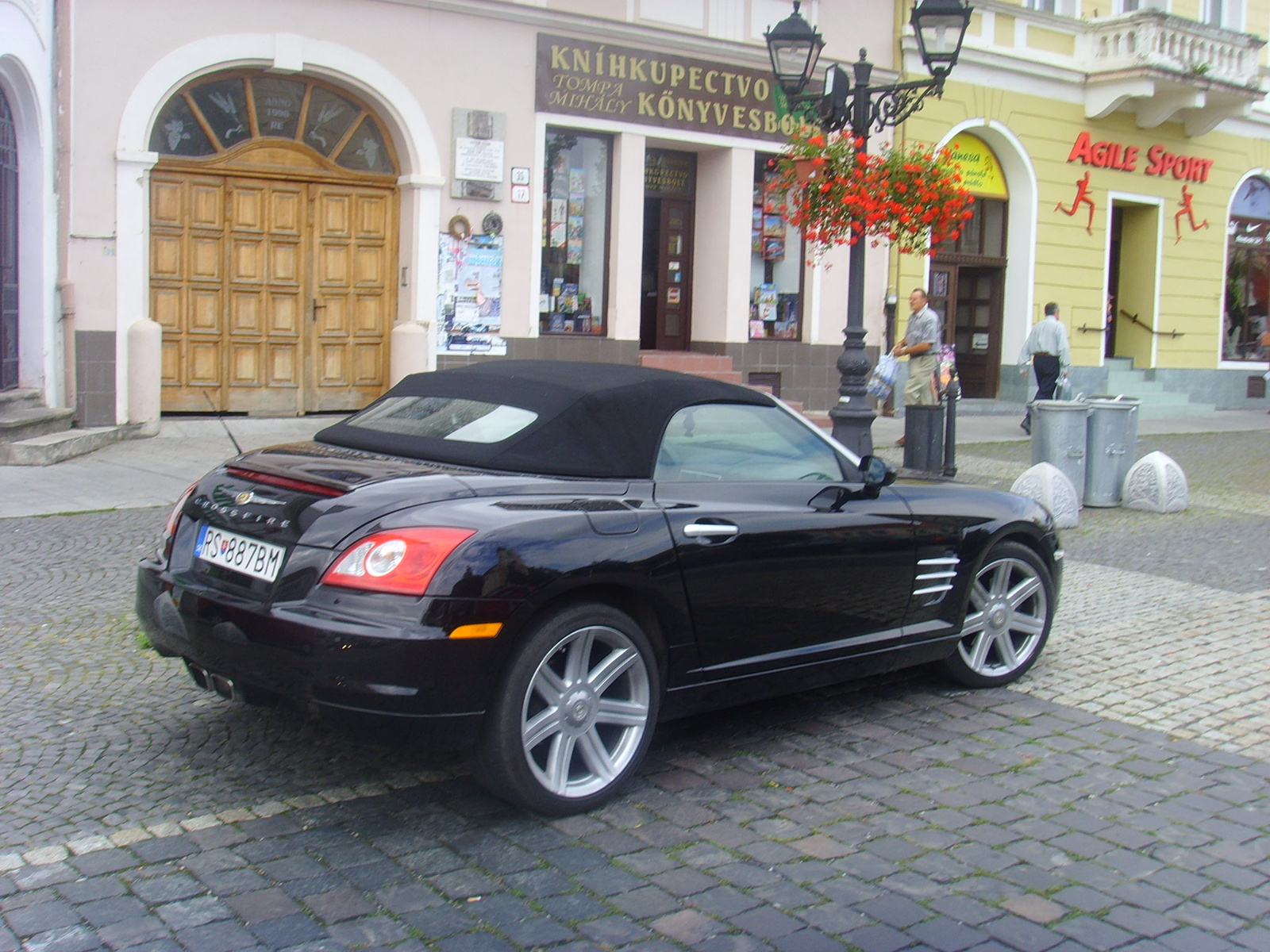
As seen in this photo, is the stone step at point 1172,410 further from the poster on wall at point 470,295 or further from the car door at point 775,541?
the car door at point 775,541

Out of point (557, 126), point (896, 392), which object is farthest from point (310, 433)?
point (896, 392)

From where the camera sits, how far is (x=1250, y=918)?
3684mm

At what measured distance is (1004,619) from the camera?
5.98m

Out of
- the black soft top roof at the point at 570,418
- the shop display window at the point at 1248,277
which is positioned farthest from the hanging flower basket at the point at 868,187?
the shop display window at the point at 1248,277

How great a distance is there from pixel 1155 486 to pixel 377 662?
9589 millimetres

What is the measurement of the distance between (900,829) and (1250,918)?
103cm

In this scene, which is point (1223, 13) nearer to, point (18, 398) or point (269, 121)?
point (269, 121)

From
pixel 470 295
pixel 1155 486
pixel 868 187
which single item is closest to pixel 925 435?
pixel 1155 486

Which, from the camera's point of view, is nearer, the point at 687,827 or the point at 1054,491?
the point at 687,827

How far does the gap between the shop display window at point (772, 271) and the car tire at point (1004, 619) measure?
12.9 metres

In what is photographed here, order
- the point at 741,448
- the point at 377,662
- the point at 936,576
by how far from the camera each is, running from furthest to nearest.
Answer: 1. the point at 936,576
2. the point at 741,448
3. the point at 377,662

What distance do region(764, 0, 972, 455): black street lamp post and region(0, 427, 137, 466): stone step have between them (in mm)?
6996

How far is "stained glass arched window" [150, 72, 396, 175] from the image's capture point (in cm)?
1423

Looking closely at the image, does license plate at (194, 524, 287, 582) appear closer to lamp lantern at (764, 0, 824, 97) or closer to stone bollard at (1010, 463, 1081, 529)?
stone bollard at (1010, 463, 1081, 529)
